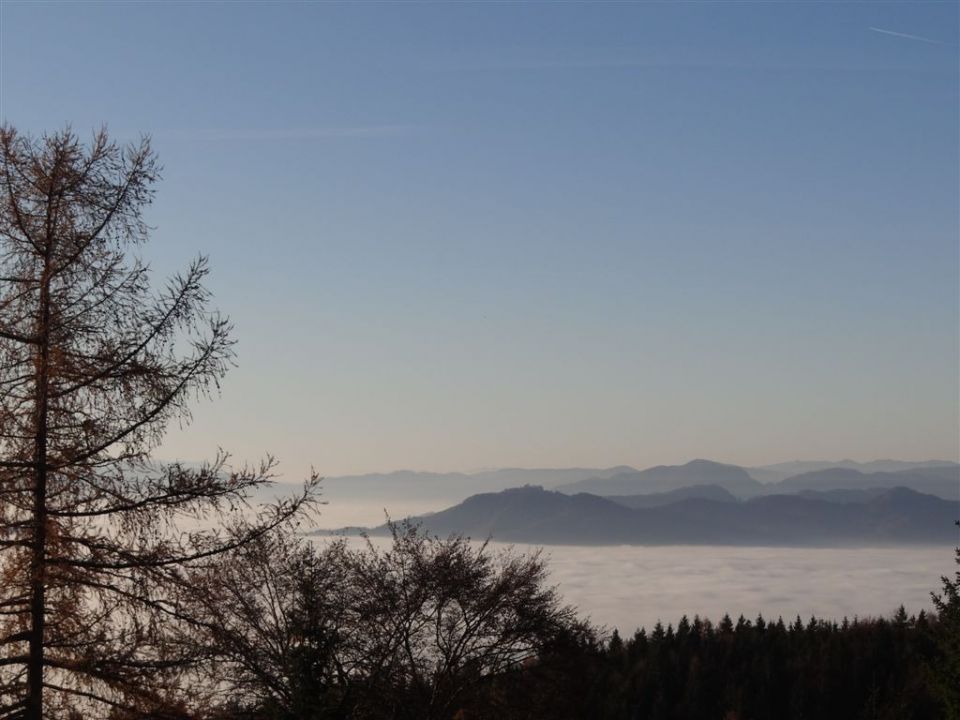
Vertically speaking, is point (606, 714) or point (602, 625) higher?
point (602, 625)

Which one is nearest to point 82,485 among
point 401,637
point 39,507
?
point 39,507

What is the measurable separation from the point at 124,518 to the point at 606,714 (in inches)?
1922

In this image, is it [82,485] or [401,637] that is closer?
[82,485]

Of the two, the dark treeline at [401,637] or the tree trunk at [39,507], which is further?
the dark treeline at [401,637]

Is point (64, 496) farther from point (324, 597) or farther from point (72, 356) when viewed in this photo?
point (324, 597)

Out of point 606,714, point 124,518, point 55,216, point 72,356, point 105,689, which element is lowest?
point 606,714

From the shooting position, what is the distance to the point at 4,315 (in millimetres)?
13844

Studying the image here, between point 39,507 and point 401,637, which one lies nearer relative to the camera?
point 39,507

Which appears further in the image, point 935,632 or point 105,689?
point 935,632

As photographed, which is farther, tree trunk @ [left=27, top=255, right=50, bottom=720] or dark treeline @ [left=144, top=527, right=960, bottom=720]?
dark treeline @ [left=144, top=527, right=960, bottom=720]

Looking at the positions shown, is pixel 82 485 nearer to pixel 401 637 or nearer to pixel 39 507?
pixel 39 507

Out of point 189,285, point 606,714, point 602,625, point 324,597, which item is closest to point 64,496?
point 189,285

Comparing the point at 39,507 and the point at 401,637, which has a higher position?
the point at 39,507

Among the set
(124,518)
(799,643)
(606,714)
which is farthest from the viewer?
(799,643)
